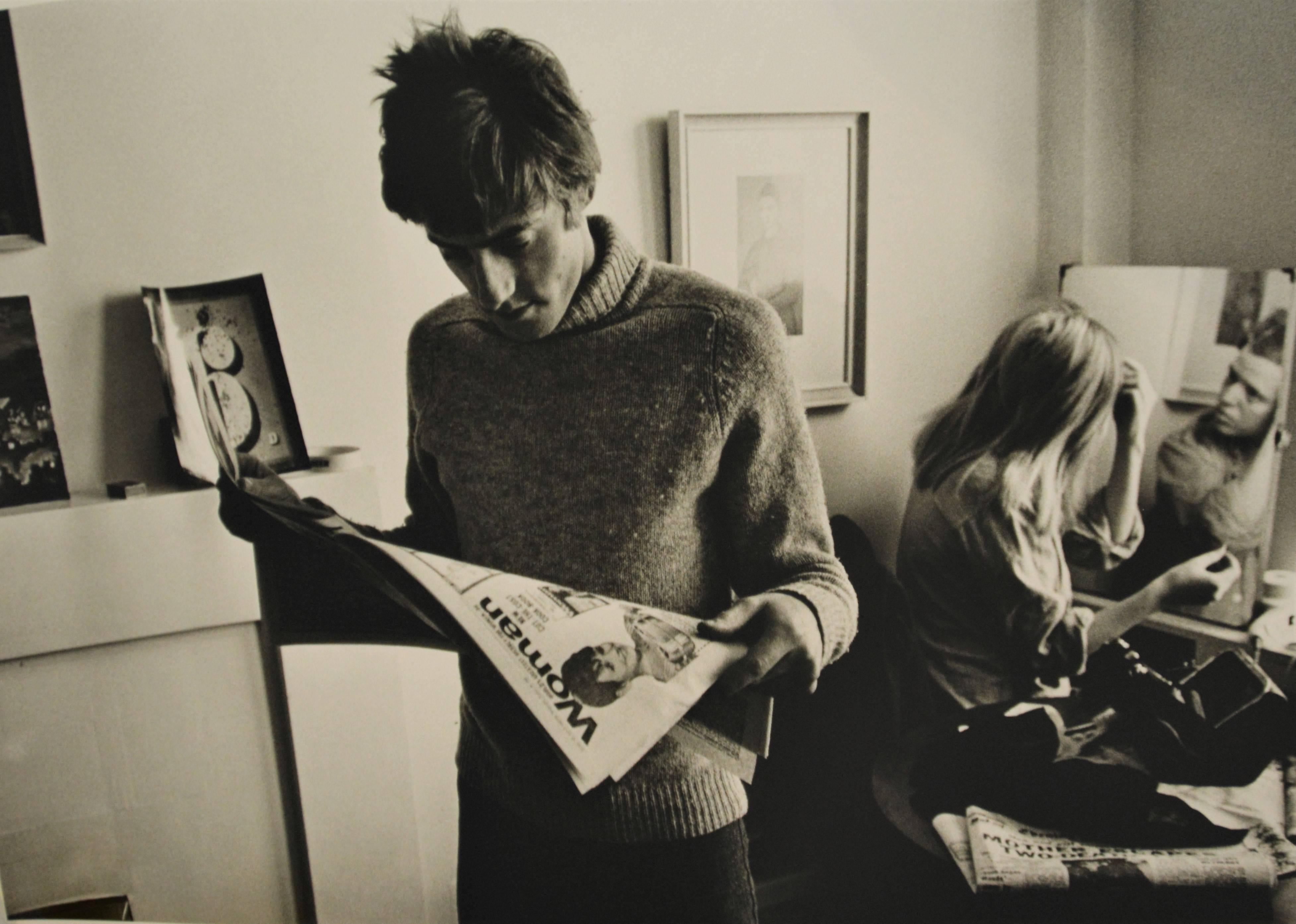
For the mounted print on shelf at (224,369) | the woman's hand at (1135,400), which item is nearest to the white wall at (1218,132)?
the woman's hand at (1135,400)

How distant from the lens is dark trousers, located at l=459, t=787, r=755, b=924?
75cm

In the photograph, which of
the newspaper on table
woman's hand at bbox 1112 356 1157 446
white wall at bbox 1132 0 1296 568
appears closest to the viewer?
the newspaper on table

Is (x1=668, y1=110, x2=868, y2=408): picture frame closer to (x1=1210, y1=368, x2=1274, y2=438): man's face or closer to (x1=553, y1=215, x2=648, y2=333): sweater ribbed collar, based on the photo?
(x1=553, y1=215, x2=648, y2=333): sweater ribbed collar

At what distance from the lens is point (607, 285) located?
72 cm

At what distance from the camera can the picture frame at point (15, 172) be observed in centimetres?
75

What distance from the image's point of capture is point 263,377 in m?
0.84

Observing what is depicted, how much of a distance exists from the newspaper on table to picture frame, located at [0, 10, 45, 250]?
0.92 feet

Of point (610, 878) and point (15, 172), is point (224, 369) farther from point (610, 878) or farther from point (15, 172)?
point (610, 878)

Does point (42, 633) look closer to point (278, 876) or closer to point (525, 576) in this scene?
point (278, 876)

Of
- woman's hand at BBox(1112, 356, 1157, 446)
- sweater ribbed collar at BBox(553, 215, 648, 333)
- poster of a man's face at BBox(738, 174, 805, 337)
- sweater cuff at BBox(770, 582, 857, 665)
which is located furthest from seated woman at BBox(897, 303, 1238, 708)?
sweater ribbed collar at BBox(553, 215, 648, 333)

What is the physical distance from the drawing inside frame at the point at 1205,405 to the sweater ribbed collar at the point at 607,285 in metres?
0.62

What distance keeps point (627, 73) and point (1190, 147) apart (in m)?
0.70

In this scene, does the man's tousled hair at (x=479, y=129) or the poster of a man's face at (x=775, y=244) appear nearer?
the man's tousled hair at (x=479, y=129)

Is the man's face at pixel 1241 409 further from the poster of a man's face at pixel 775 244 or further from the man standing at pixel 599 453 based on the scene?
the man standing at pixel 599 453
